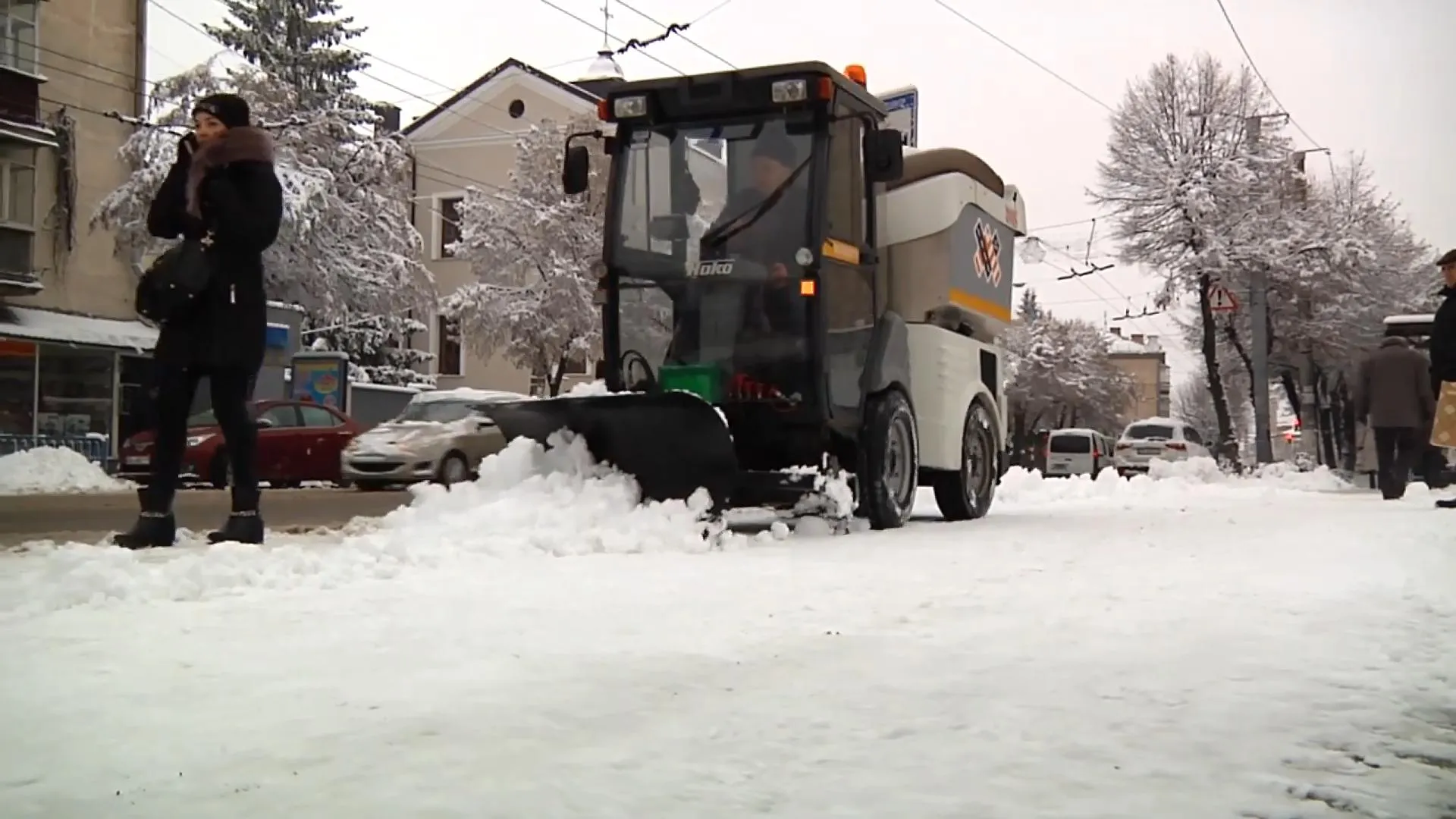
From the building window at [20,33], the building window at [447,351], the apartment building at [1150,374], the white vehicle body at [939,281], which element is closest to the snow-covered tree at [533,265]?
the building window at [447,351]

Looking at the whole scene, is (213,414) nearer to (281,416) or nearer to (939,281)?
(939,281)

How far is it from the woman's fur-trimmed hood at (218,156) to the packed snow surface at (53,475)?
31.8ft

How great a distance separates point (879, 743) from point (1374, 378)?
1211 cm

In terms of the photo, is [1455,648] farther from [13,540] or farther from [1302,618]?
[13,540]

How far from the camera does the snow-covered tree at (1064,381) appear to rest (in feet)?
274

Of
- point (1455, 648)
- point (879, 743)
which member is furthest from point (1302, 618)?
point (879, 743)

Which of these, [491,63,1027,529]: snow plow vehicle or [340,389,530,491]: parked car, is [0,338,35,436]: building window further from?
[491,63,1027,529]: snow plow vehicle

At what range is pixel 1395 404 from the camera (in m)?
13.5

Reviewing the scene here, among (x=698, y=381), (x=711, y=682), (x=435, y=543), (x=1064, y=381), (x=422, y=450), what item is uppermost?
(x=1064, y=381)

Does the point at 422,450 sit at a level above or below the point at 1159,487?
above

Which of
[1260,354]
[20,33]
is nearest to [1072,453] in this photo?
[1260,354]

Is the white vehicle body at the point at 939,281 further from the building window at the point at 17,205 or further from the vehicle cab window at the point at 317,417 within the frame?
the building window at the point at 17,205

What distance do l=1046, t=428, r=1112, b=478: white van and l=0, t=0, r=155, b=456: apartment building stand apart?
80.2ft

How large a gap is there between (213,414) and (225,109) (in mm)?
1545
